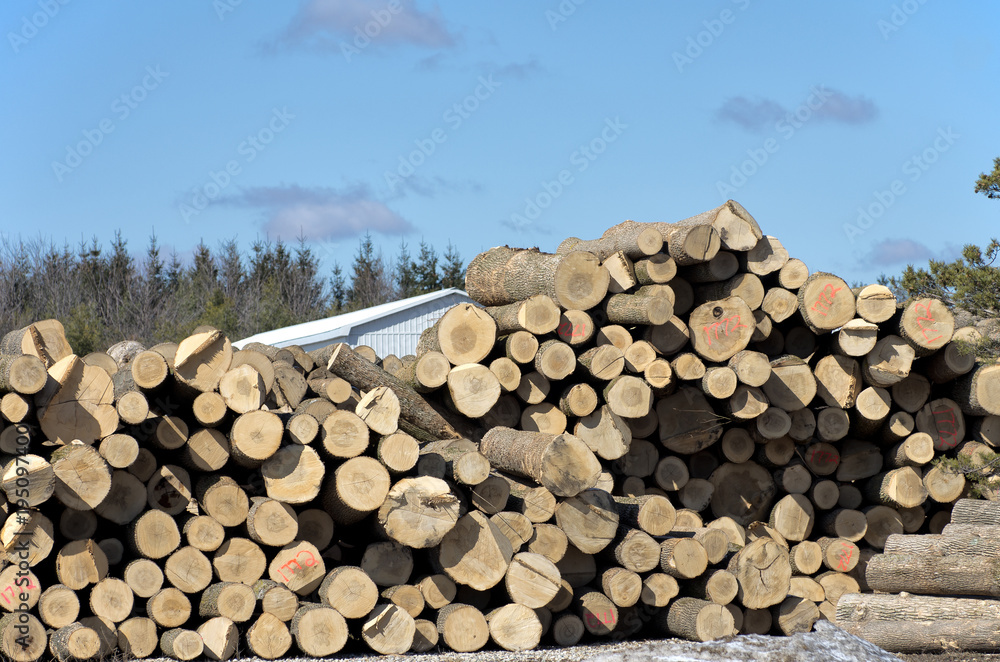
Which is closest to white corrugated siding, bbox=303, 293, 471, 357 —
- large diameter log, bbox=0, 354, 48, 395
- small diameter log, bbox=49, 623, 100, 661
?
large diameter log, bbox=0, 354, 48, 395

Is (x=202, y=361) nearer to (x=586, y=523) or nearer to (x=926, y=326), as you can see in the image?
(x=586, y=523)

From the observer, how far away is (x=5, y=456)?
5516 mm

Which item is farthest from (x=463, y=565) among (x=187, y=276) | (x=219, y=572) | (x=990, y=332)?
(x=187, y=276)

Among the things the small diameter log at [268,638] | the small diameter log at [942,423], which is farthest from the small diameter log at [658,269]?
the small diameter log at [268,638]

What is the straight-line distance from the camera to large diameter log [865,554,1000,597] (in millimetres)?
6543

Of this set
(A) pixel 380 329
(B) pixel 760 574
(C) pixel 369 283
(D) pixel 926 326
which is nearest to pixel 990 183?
(D) pixel 926 326

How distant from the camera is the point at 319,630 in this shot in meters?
5.66

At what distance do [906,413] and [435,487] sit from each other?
4.34 meters

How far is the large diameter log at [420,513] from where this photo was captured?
18.8 feet

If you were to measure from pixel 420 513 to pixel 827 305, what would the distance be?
3.79 m

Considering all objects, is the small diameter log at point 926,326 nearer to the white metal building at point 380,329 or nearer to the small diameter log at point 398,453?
the small diameter log at point 398,453

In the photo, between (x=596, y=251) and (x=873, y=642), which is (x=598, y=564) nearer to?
(x=873, y=642)

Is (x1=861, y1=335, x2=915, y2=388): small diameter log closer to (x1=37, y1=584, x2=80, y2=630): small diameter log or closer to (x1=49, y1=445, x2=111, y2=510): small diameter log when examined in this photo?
(x1=49, y1=445, x2=111, y2=510): small diameter log

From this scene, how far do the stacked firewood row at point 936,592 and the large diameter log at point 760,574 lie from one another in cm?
54
